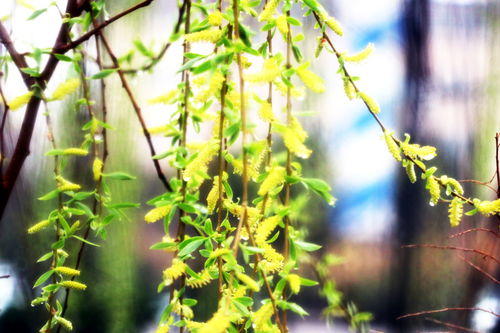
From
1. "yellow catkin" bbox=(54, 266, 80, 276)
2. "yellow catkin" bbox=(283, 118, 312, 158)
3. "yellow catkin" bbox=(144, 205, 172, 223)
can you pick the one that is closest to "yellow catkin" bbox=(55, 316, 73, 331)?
"yellow catkin" bbox=(54, 266, 80, 276)

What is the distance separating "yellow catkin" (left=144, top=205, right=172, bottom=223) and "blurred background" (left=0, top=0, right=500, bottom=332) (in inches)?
17.4

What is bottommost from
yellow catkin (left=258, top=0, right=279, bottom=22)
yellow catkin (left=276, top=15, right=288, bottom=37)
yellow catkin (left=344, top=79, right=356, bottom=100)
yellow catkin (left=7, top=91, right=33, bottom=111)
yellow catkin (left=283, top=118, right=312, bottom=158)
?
yellow catkin (left=283, top=118, right=312, bottom=158)

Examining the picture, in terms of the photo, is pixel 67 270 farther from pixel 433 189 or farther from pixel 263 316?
pixel 433 189

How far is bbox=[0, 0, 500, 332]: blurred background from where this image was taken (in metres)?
0.76

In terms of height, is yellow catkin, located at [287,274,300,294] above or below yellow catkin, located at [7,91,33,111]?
below

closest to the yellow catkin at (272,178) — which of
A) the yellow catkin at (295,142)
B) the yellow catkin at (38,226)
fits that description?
the yellow catkin at (295,142)

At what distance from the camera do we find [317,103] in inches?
32.1

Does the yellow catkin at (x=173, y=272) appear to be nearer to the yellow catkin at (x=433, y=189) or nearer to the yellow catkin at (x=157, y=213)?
the yellow catkin at (x=157, y=213)

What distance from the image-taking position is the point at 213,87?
31 cm

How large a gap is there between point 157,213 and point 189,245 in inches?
1.4

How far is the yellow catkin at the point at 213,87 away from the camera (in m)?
0.31

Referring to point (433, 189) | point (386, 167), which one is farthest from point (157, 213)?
point (386, 167)

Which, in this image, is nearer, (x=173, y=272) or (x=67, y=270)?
(x=173, y=272)

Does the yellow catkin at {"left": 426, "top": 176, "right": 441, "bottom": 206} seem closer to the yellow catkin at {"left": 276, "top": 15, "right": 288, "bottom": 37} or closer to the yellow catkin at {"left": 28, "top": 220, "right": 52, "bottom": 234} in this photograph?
the yellow catkin at {"left": 276, "top": 15, "right": 288, "bottom": 37}
